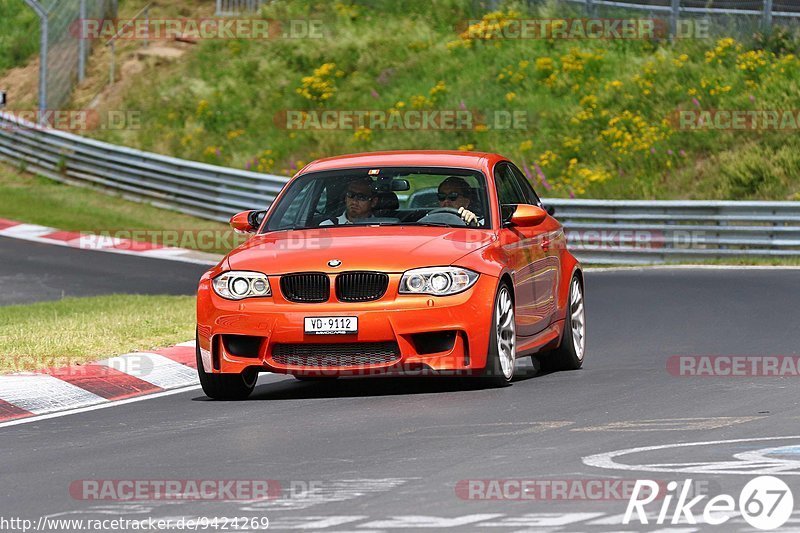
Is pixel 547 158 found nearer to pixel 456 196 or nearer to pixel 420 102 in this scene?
pixel 420 102

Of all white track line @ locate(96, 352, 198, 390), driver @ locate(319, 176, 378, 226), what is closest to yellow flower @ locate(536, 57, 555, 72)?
white track line @ locate(96, 352, 198, 390)

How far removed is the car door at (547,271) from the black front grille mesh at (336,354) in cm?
172

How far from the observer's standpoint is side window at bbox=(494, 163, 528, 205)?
12.0m

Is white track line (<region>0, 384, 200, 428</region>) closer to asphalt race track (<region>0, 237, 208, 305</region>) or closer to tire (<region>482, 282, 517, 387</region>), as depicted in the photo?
tire (<region>482, 282, 517, 387</region>)

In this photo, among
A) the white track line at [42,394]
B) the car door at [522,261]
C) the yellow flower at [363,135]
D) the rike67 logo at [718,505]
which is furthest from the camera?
the yellow flower at [363,135]

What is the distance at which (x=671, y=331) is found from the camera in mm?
14781

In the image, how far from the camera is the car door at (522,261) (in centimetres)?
1127

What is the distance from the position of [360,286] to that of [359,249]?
28cm

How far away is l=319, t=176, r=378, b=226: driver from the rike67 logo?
192 inches

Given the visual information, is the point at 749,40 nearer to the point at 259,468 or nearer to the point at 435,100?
the point at 435,100

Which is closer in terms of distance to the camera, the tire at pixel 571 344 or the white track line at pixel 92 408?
the white track line at pixel 92 408

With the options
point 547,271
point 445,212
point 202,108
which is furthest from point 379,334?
point 202,108

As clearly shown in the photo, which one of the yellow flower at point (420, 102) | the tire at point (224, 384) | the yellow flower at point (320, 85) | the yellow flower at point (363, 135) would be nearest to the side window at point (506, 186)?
the tire at point (224, 384)

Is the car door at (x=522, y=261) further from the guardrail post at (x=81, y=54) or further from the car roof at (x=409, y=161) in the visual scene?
the guardrail post at (x=81, y=54)
